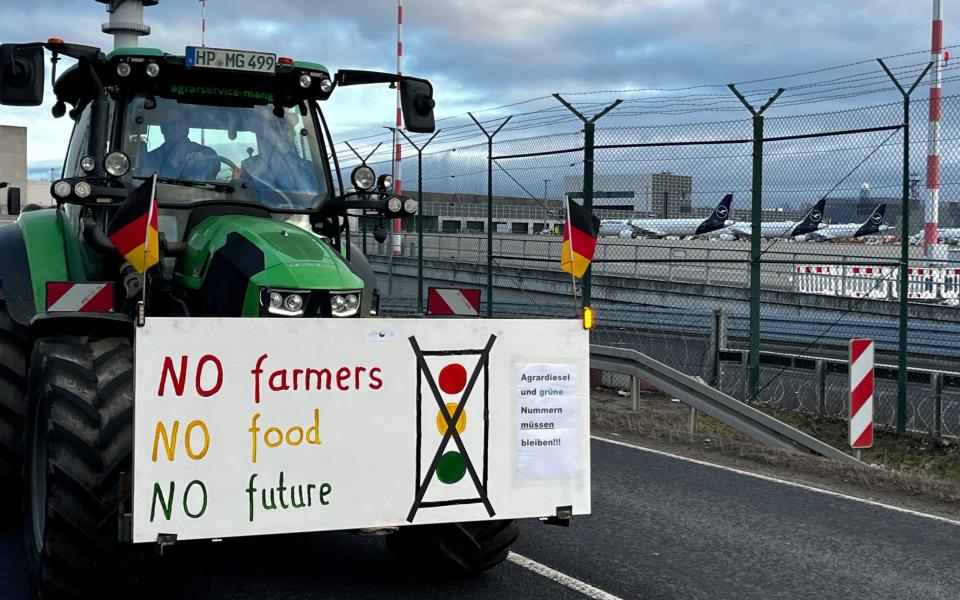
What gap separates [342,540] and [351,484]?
180cm

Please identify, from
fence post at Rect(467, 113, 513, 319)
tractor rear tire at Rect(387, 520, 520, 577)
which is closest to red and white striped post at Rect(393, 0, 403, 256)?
fence post at Rect(467, 113, 513, 319)

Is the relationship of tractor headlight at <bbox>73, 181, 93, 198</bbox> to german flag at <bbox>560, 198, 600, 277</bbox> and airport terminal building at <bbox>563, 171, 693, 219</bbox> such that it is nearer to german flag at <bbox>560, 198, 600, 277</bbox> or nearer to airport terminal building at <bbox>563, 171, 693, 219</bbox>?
german flag at <bbox>560, 198, 600, 277</bbox>

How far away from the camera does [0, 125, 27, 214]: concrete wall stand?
877 inches

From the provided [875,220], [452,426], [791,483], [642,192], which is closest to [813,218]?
[875,220]

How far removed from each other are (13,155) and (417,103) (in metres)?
18.4

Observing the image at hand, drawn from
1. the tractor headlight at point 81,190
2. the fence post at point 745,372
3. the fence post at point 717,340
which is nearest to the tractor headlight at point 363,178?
the tractor headlight at point 81,190

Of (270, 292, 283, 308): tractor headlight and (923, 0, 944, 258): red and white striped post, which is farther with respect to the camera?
(923, 0, 944, 258): red and white striped post

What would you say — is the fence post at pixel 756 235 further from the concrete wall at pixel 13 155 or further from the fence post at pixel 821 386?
the concrete wall at pixel 13 155

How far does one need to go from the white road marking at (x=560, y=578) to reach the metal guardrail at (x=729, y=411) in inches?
174

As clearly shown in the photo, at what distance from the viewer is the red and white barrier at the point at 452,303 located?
704 centimetres

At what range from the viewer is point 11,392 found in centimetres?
665

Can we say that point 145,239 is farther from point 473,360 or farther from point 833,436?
point 833,436

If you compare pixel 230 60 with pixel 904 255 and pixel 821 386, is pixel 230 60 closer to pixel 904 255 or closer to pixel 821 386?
pixel 904 255

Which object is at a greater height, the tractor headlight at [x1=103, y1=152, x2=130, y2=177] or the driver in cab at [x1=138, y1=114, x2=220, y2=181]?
the driver in cab at [x1=138, y1=114, x2=220, y2=181]
